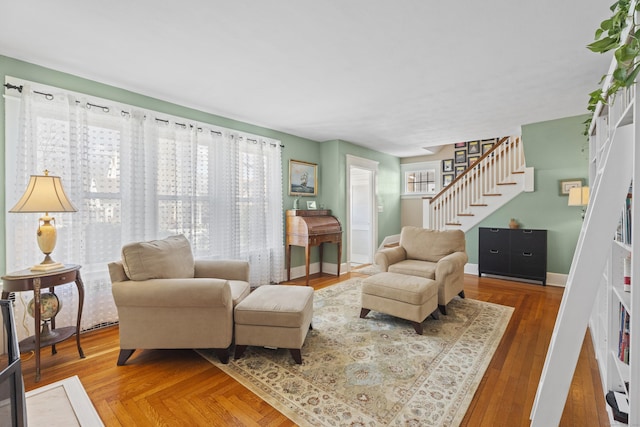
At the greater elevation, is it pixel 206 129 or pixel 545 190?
pixel 206 129

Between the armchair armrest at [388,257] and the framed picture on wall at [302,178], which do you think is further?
the framed picture on wall at [302,178]

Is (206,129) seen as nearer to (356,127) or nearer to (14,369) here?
(356,127)

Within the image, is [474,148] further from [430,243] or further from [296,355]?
[296,355]

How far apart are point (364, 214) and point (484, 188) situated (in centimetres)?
228

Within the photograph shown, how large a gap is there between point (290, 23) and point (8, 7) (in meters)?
1.65

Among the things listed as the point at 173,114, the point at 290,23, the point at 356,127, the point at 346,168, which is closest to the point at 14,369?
the point at 290,23

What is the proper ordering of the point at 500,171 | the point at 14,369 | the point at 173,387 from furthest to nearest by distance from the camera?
the point at 500,171 → the point at 173,387 → the point at 14,369

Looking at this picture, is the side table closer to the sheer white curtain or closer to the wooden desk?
the sheer white curtain

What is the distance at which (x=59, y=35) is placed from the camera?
2.00 m

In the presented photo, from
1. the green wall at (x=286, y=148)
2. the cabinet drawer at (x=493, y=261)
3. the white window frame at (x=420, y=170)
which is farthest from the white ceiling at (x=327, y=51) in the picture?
the white window frame at (x=420, y=170)

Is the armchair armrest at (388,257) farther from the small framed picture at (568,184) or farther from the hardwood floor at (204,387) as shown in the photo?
→ the small framed picture at (568,184)

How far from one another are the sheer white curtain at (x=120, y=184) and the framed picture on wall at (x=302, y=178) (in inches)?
27.0

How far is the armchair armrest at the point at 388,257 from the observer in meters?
3.47

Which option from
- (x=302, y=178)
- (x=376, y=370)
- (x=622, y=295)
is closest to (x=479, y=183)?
(x=302, y=178)
